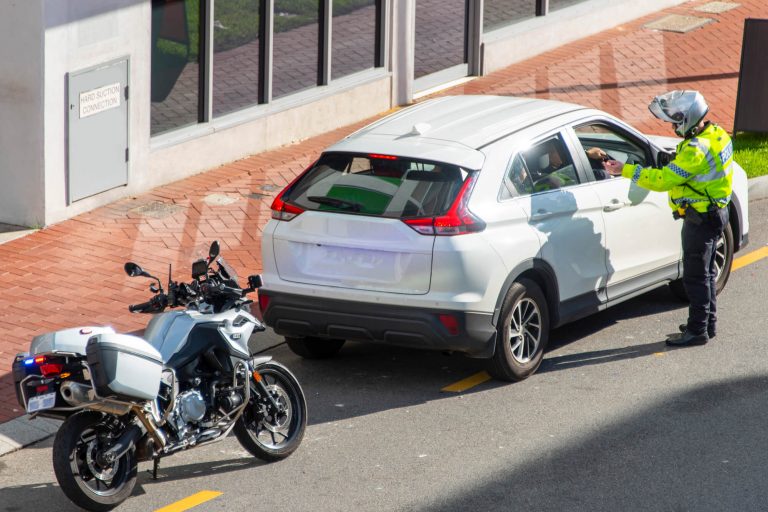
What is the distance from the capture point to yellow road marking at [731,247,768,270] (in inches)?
434

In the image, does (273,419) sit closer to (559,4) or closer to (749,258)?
(749,258)

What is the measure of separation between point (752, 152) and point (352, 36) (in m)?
4.78

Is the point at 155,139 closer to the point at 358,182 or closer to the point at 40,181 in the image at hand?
the point at 40,181

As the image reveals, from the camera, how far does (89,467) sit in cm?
652

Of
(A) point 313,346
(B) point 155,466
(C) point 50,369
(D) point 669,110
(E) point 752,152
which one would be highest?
(D) point 669,110

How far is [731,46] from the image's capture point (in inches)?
736

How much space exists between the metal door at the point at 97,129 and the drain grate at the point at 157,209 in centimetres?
34

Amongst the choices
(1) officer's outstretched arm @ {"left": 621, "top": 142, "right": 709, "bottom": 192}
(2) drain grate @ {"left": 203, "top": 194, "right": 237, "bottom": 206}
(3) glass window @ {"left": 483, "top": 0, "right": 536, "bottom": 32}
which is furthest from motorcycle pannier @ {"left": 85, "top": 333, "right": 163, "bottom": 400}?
(3) glass window @ {"left": 483, "top": 0, "right": 536, "bottom": 32}

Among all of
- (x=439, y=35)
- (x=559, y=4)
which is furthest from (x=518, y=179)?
(x=559, y=4)

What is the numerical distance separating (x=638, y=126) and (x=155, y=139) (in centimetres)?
567

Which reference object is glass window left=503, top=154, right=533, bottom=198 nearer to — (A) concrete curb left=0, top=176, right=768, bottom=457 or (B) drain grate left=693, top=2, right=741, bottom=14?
(A) concrete curb left=0, top=176, right=768, bottom=457

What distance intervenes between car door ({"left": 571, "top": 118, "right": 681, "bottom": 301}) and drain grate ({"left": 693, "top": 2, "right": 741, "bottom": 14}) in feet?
37.2

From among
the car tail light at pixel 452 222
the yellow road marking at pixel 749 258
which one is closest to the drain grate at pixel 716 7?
the yellow road marking at pixel 749 258

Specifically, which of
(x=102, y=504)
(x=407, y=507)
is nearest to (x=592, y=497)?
(x=407, y=507)
